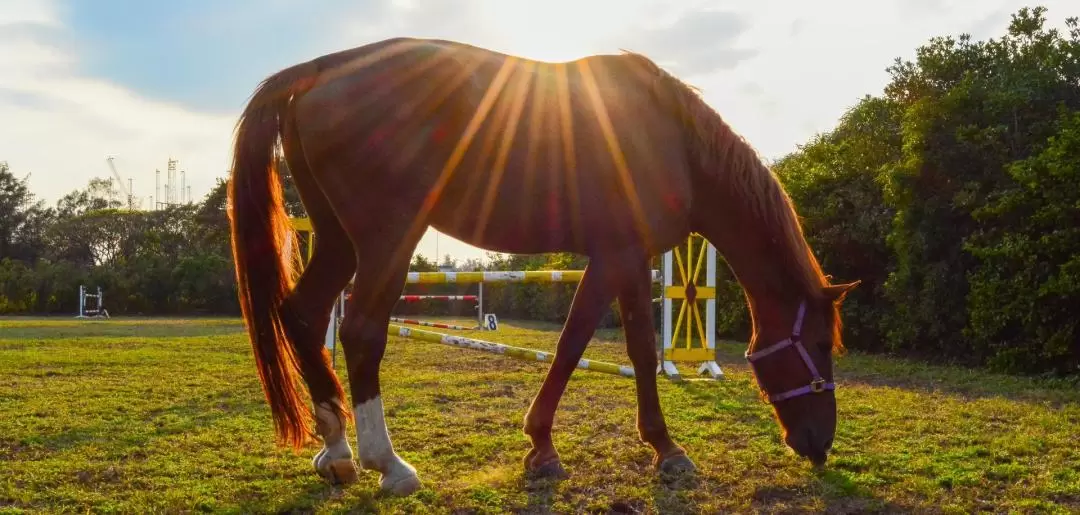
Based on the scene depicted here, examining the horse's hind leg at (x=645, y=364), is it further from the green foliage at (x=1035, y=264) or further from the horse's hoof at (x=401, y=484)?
the green foliage at (x=1035, y=264)

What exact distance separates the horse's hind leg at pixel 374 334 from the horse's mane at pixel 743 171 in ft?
4.81

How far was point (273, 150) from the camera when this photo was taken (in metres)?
3.19

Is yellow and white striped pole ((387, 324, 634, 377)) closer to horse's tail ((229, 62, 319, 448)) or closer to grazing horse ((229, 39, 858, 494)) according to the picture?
grazing horse ((229, 39, 858, 494))

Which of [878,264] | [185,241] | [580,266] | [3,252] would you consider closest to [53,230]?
[3,252]

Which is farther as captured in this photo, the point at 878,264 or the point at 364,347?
the point at 878,264

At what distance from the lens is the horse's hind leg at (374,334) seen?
9.71 feet

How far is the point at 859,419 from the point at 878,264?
7.23 m

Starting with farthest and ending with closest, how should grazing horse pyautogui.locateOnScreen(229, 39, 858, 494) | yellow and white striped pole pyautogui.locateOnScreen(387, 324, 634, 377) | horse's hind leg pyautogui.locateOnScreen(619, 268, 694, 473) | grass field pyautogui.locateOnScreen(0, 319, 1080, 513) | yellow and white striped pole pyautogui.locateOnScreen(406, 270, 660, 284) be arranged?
yellow and white striped pole pyautogui.locateOnScreen(406, 270, 660, 284) → yellow and white striped pole pyautogui.locateOnScreen(387, 324, 634, 377) → horse's hind leg pyautogui.locateOnScreen(619, 268, 694, 473) → grazing horse pyautogui.locateOnScreen(229, 39, 858, 494) → grass field pyautogui.locateOnScreen(0, 319, 1080, 513)

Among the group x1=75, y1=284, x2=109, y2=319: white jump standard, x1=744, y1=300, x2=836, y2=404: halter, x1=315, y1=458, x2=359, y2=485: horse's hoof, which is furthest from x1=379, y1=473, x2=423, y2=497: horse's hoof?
x1=75, y1=284, x2=109, y2=319: white jump standard

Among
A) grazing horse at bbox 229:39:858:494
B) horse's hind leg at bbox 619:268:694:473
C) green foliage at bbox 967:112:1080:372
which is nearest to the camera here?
grazing horse at bbox 229:39:858:494

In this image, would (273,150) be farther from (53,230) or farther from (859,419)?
(53,230)

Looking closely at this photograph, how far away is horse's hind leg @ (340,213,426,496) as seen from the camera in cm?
296

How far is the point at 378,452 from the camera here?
9.69ft

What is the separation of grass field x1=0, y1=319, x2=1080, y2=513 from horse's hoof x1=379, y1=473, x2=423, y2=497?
0.05 m
